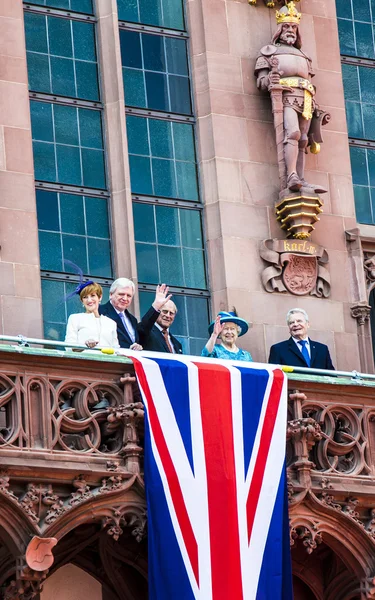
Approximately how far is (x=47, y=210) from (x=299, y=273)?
3.35m

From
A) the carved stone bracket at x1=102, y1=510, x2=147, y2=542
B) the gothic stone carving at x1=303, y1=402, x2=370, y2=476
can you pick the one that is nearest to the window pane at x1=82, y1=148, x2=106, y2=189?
the gothic stone carving at x1=303, y1=402, x2=370, y2=476

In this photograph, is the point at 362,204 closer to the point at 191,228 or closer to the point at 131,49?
the point at 191,228

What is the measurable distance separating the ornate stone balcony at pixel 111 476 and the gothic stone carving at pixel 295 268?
2.59 metres

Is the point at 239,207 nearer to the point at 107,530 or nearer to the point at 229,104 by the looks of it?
the point at 229,104

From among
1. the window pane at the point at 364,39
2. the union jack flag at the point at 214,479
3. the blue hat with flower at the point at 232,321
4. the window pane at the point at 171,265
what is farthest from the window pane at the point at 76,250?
the window pane at the point at 364,39

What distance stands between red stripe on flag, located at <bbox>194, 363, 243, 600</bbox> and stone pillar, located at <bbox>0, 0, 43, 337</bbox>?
99.7 inches

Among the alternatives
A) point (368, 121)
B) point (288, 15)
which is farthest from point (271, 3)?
point (368, 121)

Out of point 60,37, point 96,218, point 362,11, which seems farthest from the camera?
point 362,11

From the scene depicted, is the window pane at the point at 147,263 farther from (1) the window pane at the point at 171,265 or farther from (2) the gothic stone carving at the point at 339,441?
(2) the gothic stone carving at the point at 339,441

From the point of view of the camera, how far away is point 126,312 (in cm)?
2702

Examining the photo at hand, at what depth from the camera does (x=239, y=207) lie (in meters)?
29.6

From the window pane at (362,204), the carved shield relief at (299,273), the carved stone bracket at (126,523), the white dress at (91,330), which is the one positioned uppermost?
the window pane at (362,204)

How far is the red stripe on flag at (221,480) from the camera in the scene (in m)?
25.5

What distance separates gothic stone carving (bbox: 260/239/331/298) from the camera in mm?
29375
